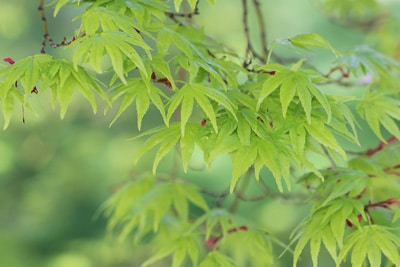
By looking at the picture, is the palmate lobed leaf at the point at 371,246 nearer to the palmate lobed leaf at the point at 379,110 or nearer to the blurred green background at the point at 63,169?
the palmate lobed leaf at the point at 379,110

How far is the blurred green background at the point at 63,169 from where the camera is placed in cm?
305

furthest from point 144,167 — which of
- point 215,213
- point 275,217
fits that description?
point 215,213

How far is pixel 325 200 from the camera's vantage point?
108 cm

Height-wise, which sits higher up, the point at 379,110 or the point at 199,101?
the point at 199,101

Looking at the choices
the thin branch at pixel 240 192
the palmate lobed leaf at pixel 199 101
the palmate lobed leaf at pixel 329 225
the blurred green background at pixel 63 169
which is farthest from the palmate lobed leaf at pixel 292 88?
the blurred green background at pixel 63 169

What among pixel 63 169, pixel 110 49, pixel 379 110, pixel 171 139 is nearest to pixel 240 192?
pixel 379 110

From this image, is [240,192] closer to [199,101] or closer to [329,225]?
[329,225]

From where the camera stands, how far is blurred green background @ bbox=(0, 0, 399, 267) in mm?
3053

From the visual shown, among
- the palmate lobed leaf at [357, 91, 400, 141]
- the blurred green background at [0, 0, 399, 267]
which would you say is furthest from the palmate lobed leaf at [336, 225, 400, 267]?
the blurred green background at [0, 0, 399, 267]

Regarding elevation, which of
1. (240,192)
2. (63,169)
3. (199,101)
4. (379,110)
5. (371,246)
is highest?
(199,101)

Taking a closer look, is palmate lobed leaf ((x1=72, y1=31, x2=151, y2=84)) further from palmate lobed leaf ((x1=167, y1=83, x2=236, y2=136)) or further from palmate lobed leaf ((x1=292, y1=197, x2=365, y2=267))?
palmate lobed leaf ((x1=292, y1=197, x2=365, y2=267))

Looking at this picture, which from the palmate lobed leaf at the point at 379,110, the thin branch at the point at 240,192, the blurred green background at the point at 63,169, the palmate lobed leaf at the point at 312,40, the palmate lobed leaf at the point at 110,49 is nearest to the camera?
the palmate lobed leaf at the point at 110,49

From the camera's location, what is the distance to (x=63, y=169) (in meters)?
3.11

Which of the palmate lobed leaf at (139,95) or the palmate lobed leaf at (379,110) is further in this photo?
the palmate lobed leaf at (379,110)
